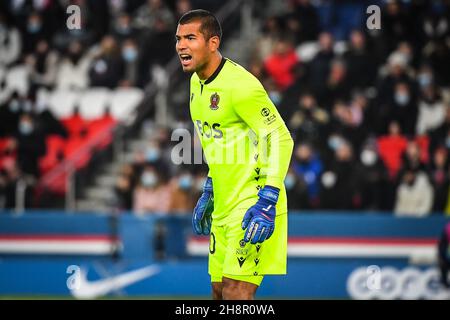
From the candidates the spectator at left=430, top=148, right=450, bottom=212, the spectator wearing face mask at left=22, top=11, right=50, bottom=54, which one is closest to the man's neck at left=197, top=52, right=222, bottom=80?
the spectator at left=430, top=148, right=450, bottom=212

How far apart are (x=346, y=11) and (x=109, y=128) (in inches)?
190

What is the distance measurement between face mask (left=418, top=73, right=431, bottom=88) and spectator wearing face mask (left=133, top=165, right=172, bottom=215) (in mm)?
4617

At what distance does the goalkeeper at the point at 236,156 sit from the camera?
23.2ft

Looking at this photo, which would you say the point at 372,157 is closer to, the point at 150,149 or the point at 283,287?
the point at 283,287

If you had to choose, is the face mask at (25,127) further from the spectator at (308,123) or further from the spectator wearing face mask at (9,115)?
the spectator at (308,123)

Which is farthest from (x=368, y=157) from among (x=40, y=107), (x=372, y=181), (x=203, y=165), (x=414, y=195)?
(x=40, y=107)

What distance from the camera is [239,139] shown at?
7258mm

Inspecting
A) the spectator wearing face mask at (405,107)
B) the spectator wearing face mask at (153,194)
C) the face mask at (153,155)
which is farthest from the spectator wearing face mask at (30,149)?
the spectator wearing face mask at (405,107)

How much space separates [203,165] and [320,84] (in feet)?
8.05

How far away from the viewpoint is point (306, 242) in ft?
50.8

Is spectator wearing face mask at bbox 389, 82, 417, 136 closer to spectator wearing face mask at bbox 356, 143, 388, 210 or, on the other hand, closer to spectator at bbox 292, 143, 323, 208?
spectator wearing face mask at bbox 356, 143, 388, 210

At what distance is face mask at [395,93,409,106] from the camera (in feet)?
53.9

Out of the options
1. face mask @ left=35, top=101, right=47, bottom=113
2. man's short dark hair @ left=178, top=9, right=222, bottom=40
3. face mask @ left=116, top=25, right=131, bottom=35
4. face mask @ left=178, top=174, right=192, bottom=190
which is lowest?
face mask @ left=178, top=174, right=192, bottom=190
